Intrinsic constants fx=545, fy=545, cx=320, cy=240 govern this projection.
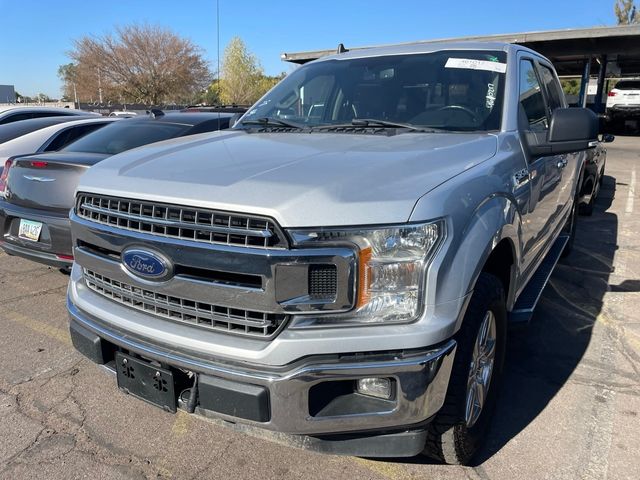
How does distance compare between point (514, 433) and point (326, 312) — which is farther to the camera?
point (514, 433)

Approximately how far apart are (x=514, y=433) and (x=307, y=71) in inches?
110

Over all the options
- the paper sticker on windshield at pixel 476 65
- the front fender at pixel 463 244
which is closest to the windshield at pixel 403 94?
the paper sticker on windshield at pixel 476 65

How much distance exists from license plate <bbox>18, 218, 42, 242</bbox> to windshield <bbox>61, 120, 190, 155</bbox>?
3.13 ft

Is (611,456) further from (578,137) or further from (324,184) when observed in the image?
(324,184)

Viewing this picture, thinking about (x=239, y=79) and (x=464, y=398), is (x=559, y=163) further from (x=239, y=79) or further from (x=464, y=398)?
(x=239, y=79)

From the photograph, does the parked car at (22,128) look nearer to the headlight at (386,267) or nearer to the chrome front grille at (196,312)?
the chrome front grille at (196,312)

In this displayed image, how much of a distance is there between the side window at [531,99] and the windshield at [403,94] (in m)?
0.22

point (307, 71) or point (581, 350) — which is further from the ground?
point (307, 71)

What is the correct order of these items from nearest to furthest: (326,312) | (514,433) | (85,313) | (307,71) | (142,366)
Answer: (326,312)
(142,366)
(85,313)
(514,433)
(307,71)

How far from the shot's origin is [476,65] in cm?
329

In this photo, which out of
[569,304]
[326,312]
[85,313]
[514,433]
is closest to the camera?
[326,312]

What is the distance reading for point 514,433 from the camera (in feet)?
9.21

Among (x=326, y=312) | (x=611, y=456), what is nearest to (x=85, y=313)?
(x=326, y=312)

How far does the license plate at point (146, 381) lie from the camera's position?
7.15 ft
